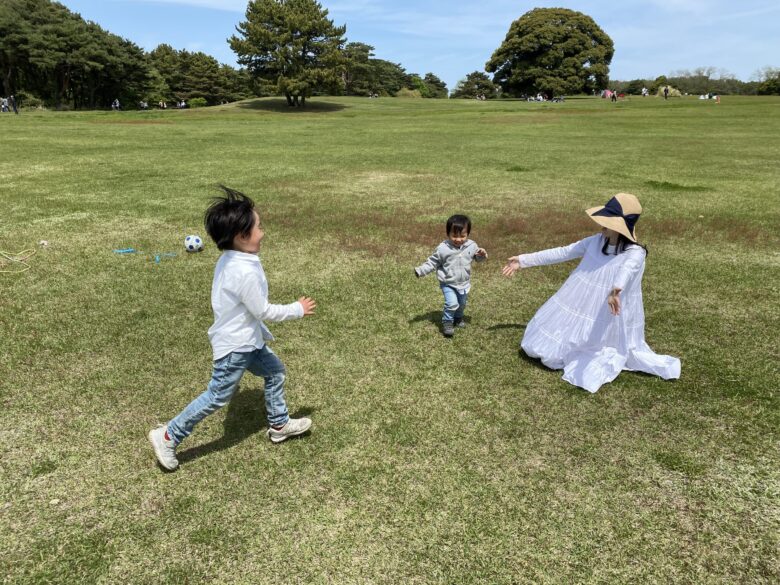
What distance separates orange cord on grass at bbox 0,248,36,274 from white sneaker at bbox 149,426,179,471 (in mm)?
5846

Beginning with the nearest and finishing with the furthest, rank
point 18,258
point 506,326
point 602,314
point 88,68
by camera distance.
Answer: point 602,314
point 506,326
point 18,258
point 88,68

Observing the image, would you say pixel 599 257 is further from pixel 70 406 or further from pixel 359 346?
pixel 70 406

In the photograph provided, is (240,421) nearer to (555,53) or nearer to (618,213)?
(618,213)

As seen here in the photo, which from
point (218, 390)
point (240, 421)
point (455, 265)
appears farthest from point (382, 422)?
point (455, 265)

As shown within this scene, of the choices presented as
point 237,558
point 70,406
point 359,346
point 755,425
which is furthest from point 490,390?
point 70,406

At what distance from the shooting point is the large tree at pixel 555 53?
72.4 metres

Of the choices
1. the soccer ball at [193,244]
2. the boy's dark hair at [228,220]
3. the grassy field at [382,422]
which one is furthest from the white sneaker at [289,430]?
the soccer ball at [193,244]

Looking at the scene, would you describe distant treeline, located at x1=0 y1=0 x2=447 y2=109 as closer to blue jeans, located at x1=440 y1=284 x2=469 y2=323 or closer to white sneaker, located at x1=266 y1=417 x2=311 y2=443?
blue jeans, located at x1=440 y1=284 x2=469 y2=323

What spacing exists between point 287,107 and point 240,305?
58455mm

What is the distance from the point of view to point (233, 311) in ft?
11.9

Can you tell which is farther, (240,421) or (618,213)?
(618,213)

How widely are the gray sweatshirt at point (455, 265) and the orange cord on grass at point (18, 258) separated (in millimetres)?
6638

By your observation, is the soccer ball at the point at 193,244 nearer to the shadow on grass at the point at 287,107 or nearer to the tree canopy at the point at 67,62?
the shadow on grass at the point at 287,107

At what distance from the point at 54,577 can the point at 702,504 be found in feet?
14.8
